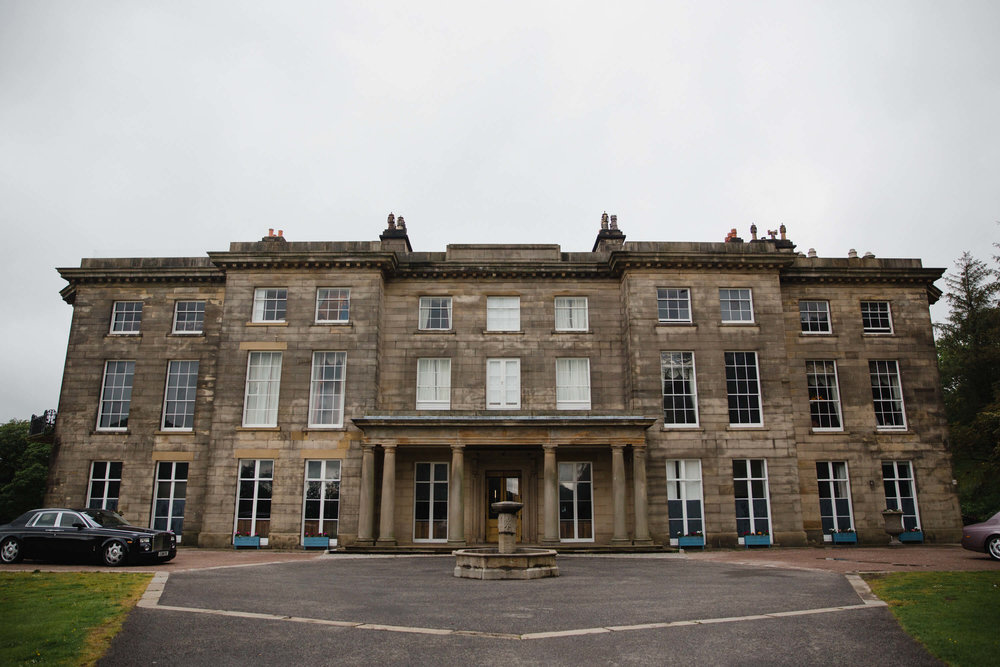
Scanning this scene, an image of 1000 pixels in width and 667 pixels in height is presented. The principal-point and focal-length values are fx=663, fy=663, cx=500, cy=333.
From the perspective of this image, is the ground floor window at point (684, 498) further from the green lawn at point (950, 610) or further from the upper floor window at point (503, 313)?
the green lawn at point (950, 610)

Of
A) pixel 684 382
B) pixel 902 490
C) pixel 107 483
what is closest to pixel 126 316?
pixel 107 483

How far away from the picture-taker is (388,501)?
73.3 ft

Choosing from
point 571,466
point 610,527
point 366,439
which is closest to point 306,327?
point 366,439

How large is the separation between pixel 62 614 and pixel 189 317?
61.7 ft

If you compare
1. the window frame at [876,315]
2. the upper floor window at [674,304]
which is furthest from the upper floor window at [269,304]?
the window frame at [876,315]

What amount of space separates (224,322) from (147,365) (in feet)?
12.5

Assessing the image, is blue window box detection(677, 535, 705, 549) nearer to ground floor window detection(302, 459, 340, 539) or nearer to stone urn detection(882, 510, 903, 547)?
stone urn detection(882, 510, 903, 547)

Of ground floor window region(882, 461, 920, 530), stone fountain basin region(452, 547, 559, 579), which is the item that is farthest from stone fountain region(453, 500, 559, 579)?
ground floor window region(882, 461, 920, 530)

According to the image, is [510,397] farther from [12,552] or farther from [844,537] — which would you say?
[12,552]

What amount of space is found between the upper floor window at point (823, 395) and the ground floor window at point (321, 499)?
17720mm

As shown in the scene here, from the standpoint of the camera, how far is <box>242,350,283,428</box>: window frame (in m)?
24.1

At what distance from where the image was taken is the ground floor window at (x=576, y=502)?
23.6 m

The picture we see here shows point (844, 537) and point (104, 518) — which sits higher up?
point (104, 518)

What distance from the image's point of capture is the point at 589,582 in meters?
13.6
